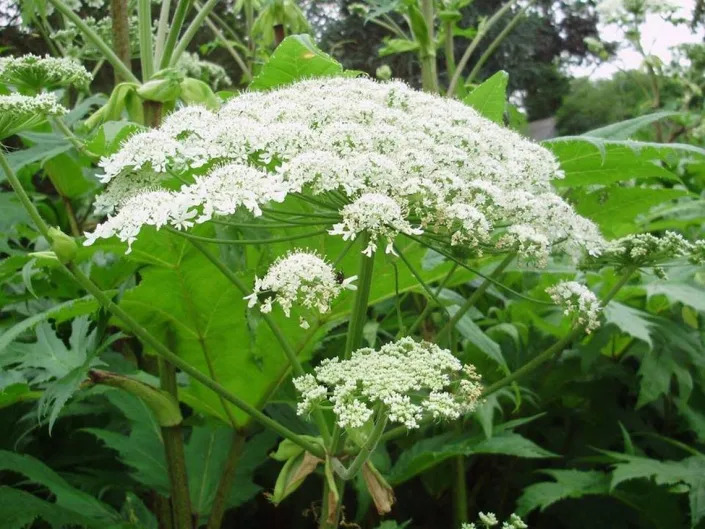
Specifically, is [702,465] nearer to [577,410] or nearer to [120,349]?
[577,410]

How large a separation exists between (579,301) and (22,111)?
1297 millimetres

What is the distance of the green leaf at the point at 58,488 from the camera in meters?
1.93

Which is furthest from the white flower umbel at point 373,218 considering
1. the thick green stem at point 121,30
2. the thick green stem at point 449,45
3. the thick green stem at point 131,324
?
the thick green stem at point 449,45

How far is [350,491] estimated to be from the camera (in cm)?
274

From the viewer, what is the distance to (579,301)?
68.3 inches

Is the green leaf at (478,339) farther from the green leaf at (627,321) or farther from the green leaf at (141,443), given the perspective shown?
the green leaf at (141,443)

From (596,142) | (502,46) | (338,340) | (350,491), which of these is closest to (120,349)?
(338,340)

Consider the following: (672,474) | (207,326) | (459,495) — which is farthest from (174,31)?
(672,474)

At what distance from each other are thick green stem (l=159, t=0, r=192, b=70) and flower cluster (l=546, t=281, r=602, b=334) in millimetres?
1275

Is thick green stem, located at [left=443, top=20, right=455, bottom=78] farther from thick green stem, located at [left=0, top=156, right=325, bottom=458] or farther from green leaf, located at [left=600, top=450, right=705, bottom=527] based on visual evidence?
thick green stem, located at [left=0, top=156, right=325, bottom=458]

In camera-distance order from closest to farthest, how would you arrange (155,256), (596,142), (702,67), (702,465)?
(596,142) < (155,256) < (702,465) < (702,67)

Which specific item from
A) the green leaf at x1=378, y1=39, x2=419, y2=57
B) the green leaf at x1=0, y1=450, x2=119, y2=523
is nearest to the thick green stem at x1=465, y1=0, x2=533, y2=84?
the green leaf at x1=378, y1=39, x2=419, y2=57

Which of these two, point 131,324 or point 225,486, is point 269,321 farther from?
point 225,486

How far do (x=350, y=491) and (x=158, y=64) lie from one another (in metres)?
1.60
